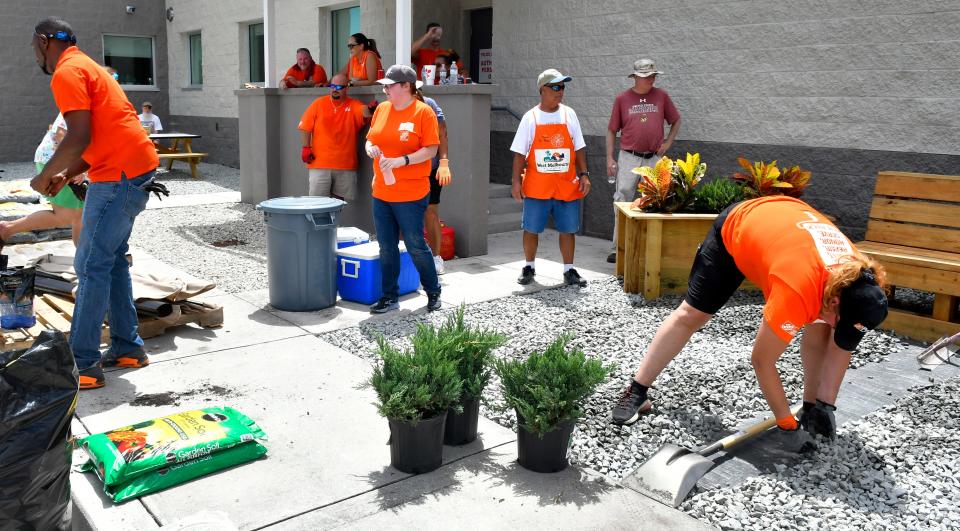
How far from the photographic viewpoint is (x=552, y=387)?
3.53 meters

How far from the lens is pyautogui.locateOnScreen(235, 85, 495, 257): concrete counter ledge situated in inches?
325

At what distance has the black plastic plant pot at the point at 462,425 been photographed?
389cm

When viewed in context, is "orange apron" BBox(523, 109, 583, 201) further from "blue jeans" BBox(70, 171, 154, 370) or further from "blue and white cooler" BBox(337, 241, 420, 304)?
"blue jeans" BBox(70, 171, 154, 370)

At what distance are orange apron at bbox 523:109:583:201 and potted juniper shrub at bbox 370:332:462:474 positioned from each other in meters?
3.63

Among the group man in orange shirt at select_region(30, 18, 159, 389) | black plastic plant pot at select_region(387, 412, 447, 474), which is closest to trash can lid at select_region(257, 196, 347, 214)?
man in orange shirt at select_region(30, 18, 159, 389)

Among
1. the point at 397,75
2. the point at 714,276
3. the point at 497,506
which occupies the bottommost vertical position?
the point at 497,506

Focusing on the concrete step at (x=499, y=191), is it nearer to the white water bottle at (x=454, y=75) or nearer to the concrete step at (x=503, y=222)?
the concrete step at (x=503, y=222)

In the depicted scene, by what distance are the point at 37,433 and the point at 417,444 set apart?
4.87 feet

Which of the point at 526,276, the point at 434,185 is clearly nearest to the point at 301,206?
the point at 434,185

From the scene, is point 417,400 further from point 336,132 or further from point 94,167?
point 336,132

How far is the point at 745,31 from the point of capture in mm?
8164

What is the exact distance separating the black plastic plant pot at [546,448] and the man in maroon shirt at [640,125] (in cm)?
487

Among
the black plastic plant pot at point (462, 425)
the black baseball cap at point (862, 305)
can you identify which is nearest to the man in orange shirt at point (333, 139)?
the black plastic plant pot at point (462, 425)

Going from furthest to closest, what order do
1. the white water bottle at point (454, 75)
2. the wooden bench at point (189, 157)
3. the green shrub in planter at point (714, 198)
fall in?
the wooden bench at point (189, 157) → the white water bottle at point (454, 75) → the green shrub in planter at point (714, 198)
